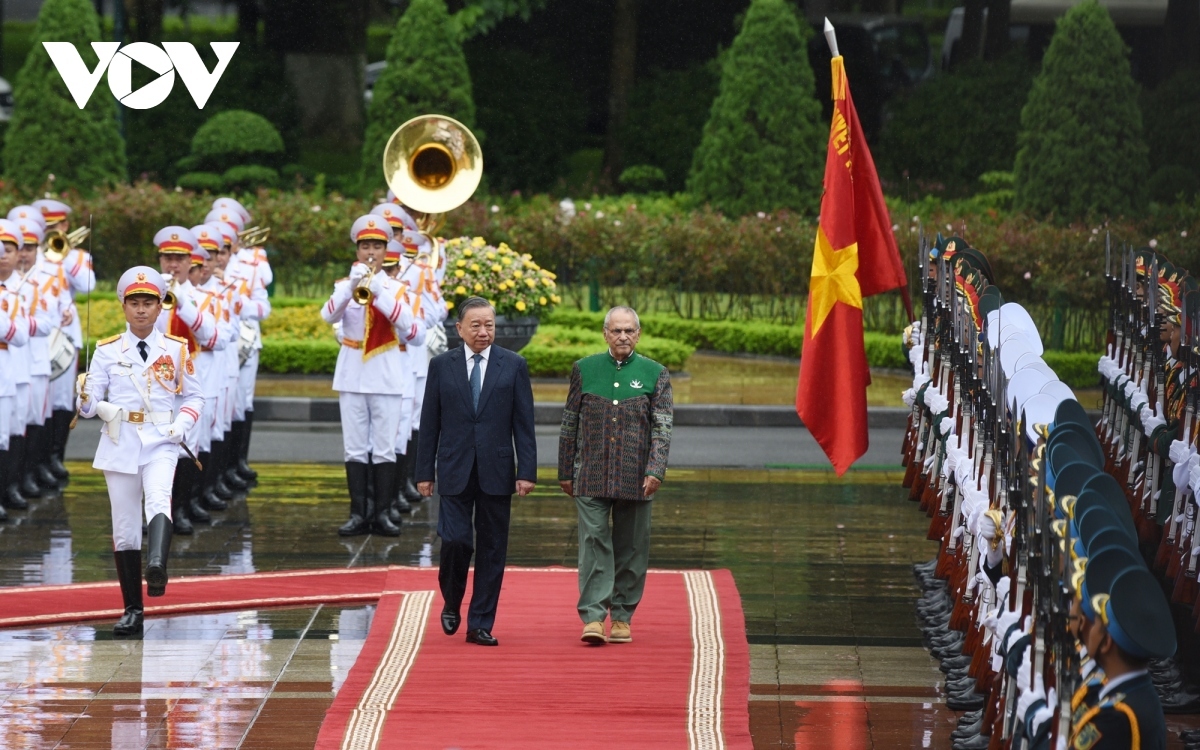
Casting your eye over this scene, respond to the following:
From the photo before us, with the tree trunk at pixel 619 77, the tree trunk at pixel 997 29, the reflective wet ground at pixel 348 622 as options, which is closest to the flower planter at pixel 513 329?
the reflective wet ground at pixel 348 622

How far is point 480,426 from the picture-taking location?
9.05m

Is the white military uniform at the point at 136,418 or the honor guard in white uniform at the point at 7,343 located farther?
the honor guard in white uniform at the point at 7,343

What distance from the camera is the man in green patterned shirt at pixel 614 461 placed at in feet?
29.2

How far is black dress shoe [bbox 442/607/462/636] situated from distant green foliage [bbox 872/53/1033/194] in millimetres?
16170

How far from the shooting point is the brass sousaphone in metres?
14.8

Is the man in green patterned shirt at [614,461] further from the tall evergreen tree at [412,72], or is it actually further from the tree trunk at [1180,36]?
the tall evergreen tree at [412,72]

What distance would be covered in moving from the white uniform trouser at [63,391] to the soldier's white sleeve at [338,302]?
277 centimetres

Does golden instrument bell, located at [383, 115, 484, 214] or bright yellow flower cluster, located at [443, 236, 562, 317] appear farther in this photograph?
bright yellow flower cluster, located at [443, 236, 562, 317]

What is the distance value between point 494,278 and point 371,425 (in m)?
4.85

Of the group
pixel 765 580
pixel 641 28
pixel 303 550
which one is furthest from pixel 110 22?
pixel 765 580

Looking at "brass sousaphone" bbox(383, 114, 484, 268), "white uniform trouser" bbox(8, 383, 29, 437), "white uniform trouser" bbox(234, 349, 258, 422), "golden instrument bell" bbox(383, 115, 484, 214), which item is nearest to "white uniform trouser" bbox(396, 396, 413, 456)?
"white uniform trouser" bbox(234, 349, 258, 422)

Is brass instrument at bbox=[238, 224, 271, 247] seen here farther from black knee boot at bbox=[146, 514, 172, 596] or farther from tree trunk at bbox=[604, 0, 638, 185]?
tree trunk at bbox=[604, 0, 638, 185]

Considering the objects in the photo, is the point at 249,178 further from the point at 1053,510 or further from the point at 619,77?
the point at 1053,510

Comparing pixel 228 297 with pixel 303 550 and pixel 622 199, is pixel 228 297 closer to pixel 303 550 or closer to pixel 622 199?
pixel 303 550
